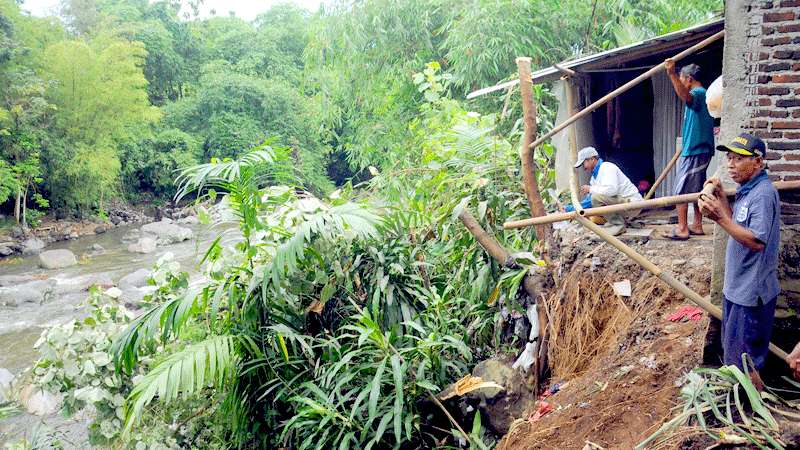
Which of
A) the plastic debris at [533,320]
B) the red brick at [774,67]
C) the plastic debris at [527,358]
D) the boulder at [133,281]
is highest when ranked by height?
the red brick at [774,67]

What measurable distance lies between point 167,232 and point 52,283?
6.08m

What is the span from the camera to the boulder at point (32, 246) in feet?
56.5

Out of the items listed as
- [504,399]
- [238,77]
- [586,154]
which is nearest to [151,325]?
[504,399]

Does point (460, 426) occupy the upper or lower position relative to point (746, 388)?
lower

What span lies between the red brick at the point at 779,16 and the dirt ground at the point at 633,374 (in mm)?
1656

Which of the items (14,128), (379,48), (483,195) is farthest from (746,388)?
(14,128)

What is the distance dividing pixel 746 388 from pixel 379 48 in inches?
429

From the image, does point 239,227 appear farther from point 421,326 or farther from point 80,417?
point 80,417

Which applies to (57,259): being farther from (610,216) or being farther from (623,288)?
(623,288)

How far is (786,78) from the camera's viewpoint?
10.2 feet

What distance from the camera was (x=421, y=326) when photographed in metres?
4.62

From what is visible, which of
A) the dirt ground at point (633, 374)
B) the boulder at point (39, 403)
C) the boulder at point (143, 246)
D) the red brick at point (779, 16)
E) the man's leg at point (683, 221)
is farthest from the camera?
the boulder at point (143, 246)

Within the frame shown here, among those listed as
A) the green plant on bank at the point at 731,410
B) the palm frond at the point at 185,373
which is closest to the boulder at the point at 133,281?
the palm frond at the point at 185,373

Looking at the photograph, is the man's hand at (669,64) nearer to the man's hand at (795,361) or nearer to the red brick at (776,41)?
the red brick at (776,41)
